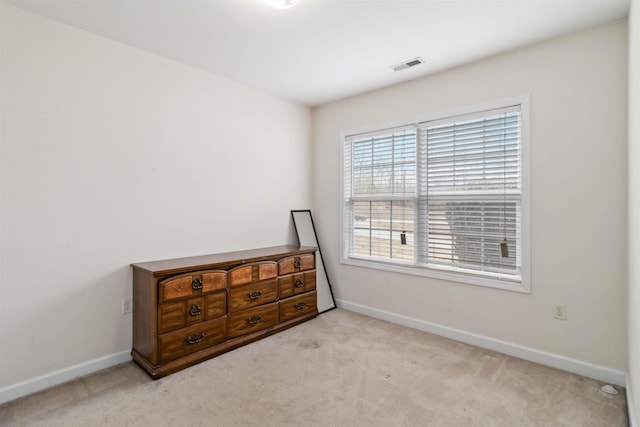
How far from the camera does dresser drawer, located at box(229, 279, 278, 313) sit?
282cm

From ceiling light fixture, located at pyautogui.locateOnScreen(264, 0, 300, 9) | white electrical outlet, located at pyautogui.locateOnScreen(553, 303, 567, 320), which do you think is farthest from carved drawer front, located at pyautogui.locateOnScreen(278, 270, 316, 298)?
ceiling light fixture, located at pyautogui.locateOnScreen(264, 0, 300, 9)

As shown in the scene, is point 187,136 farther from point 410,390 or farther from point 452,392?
point 452,392

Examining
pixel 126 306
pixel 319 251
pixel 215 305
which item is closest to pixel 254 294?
pixel 215 305

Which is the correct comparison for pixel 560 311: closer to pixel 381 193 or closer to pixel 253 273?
pixel 381 193

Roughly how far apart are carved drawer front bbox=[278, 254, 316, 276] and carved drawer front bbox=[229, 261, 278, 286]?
9 cm

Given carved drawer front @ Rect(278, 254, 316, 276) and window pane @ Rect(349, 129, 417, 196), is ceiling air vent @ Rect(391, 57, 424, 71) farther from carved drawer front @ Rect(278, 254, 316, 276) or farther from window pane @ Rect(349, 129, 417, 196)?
carved drawer front @ Rect(278, 254, 316, 276)

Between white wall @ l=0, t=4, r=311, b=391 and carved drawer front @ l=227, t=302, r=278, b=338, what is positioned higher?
white wall @ l=0, t=4, r=311, b=391

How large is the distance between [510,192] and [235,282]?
2.44 m

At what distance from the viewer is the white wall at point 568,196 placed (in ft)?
7.40

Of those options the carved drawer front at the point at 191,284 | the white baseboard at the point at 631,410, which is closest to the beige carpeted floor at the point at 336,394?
the white baseboard at the point at 631,410

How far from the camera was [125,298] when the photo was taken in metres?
2.59

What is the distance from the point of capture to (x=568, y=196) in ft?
7.97

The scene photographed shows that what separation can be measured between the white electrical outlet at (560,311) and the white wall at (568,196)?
0.03 m

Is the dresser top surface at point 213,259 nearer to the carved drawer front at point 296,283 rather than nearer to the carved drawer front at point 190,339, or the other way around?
the carved drawer front at point 296,283
